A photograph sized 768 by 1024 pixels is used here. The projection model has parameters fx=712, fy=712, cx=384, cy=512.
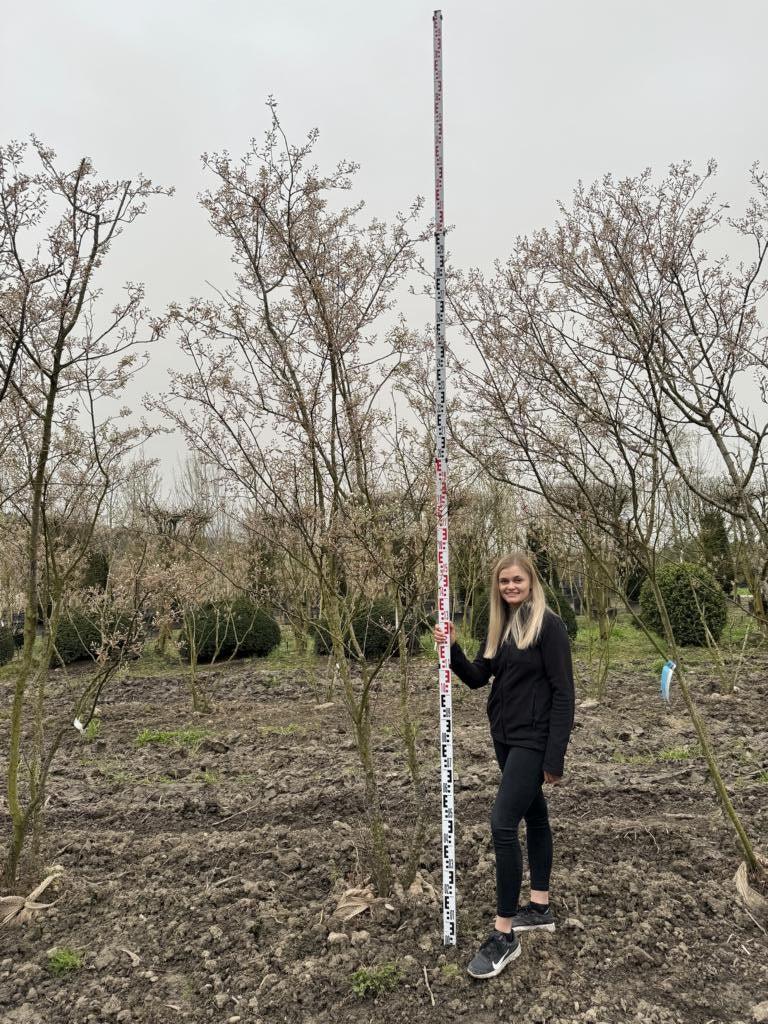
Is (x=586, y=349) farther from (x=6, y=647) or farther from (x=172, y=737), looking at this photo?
(x=6, y=647)

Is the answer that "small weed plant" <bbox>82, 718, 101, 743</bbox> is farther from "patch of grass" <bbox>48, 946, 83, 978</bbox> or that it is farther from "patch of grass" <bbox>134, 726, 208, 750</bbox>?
"patch of grass" <bbox>48, 946, 83, 978</bbox>

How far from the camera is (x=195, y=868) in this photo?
3688 mm

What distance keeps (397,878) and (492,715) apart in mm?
1009

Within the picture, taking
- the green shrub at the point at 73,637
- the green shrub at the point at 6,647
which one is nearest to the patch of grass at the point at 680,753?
the green shrub at the point at 73,637

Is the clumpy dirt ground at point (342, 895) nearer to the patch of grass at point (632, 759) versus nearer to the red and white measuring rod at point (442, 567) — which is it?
the patch of grass at point (632, 759)

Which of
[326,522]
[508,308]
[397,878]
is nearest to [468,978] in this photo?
[397,878]

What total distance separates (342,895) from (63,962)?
45.7 inches

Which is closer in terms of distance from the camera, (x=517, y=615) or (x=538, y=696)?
(x=538, y=696)

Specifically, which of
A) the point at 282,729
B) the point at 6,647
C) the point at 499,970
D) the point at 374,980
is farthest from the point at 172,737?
the point at 6,647

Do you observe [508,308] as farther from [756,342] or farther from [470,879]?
[470,879]

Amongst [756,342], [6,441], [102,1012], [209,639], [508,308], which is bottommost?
[102,1012]

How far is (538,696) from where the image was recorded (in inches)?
112

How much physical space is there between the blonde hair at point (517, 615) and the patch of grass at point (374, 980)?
49.7 inches

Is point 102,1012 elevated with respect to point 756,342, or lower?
lower
